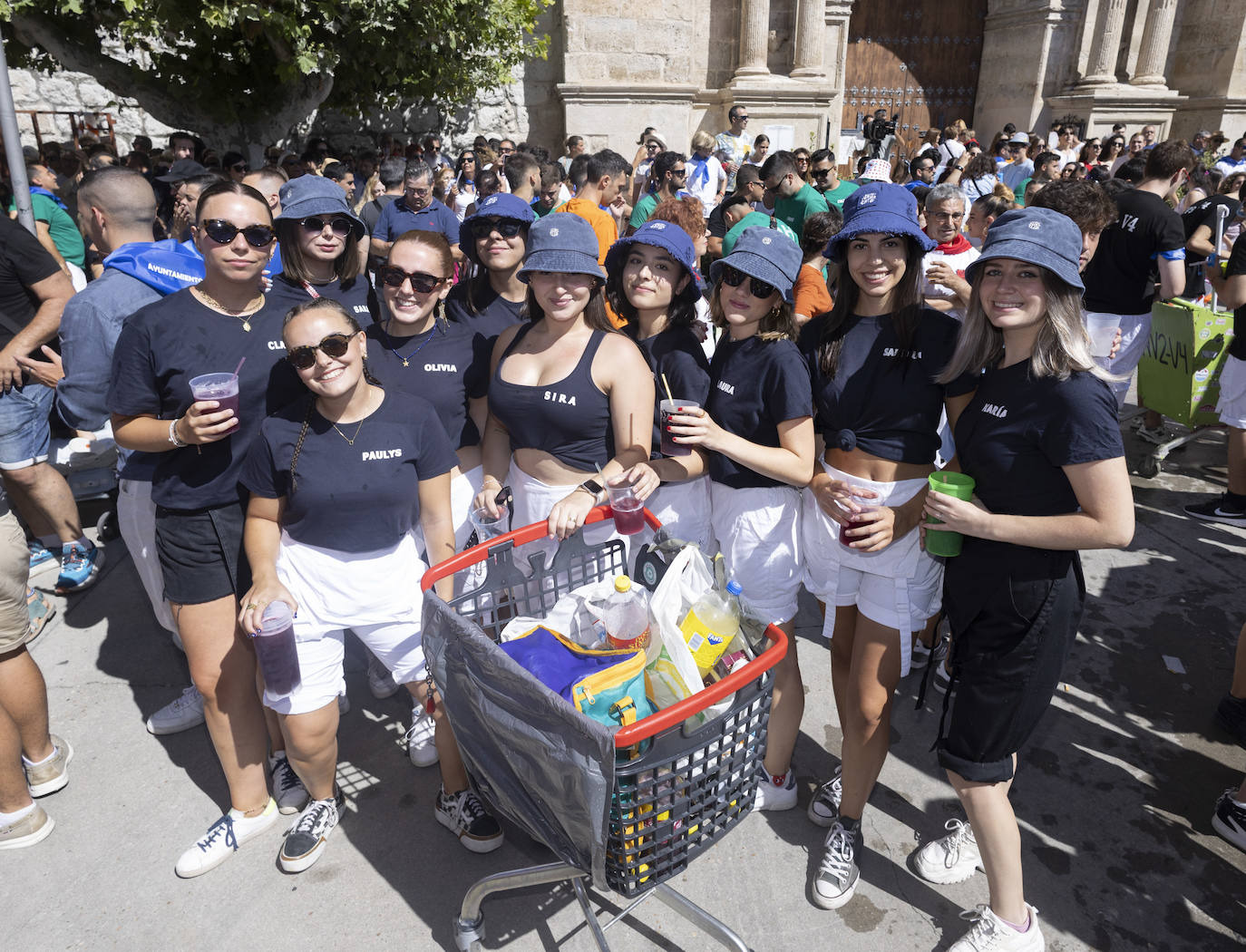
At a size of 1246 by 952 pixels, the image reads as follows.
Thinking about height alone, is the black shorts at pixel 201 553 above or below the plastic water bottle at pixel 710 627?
below

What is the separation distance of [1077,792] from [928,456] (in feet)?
5.58

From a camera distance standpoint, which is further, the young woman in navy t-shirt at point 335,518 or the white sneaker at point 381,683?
the white sneaker at point 381,683

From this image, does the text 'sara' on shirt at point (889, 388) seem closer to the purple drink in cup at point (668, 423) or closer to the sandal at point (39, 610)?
the purple drink in cup at point (668, 423)

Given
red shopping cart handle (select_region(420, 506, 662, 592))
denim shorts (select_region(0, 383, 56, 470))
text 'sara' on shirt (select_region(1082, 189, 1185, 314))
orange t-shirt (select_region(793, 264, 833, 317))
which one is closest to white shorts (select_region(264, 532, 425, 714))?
red shopping cart handle (select_region(420, 506, 662, 592))

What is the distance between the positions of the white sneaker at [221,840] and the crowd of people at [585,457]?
0.01m

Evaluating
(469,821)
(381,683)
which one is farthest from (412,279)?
(469,821)

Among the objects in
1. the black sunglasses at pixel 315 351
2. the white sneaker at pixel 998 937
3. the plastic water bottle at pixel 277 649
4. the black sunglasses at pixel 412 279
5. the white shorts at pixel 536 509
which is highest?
the black sunglasses at pixel 412 279

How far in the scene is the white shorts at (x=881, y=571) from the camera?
265cm

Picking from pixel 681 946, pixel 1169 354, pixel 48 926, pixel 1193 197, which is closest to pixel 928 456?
pixel 681 946

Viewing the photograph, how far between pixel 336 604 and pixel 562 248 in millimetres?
1485

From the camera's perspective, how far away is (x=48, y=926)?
8.87 ft

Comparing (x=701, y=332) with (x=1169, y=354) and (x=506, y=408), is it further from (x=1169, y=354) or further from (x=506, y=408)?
(x=1169, y=354)

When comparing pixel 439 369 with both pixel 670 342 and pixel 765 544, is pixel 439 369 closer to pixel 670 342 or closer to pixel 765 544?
pixel 670 342

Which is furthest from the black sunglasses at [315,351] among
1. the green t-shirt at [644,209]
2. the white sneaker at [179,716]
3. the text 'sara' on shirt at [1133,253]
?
the text 'sara' on shirt at [1133,253]
